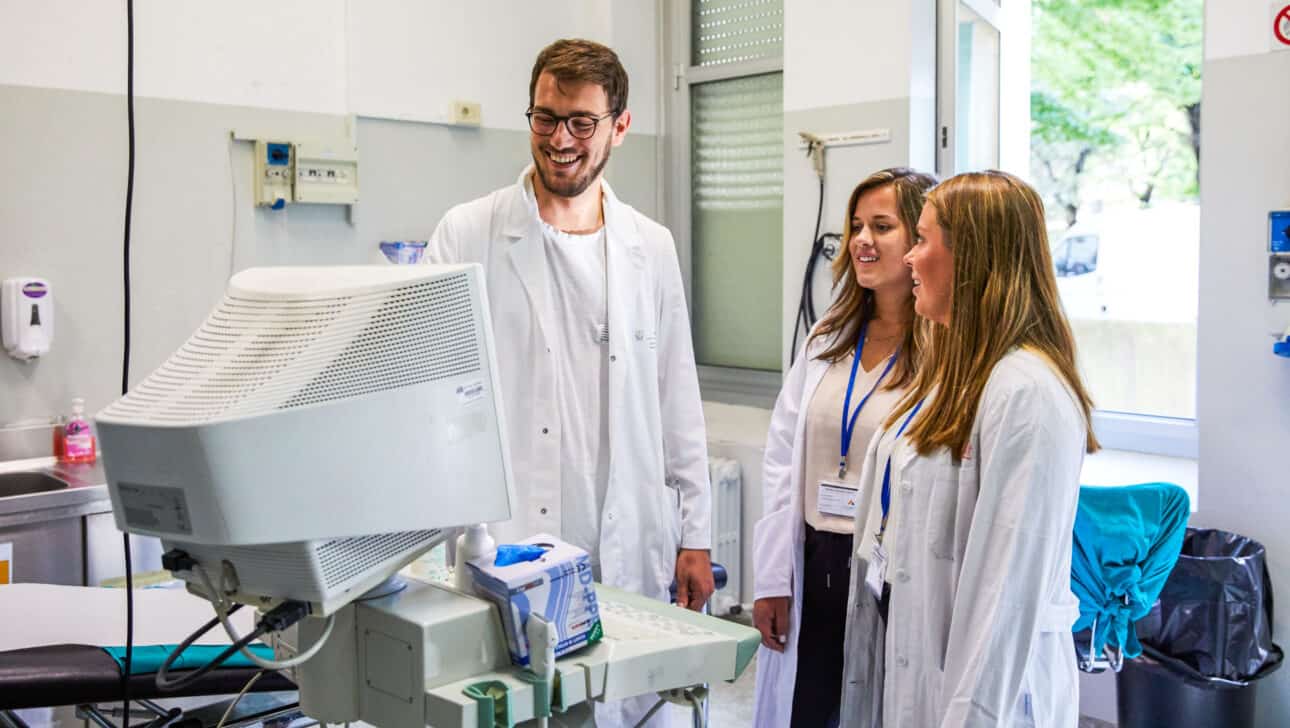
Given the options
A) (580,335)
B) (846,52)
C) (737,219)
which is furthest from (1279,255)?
(737,219)

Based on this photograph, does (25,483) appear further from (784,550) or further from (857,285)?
(857,285)

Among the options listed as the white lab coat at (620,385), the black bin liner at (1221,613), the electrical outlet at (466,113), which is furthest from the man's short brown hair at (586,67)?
the electrical outlet at (466,113)

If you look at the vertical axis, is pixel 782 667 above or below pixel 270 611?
below

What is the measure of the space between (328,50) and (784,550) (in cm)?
234

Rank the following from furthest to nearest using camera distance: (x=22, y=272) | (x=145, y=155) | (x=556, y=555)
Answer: (x=145, y=155) → (x=22, y=272) → (x=556, y=555)

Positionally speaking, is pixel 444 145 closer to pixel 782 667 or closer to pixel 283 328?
pixel 782 667

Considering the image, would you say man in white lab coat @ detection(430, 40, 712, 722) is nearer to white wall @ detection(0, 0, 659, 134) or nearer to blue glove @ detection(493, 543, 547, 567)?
blue glove @ detection(493, 543, 547, 567)

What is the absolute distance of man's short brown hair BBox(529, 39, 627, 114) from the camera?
1.91 m

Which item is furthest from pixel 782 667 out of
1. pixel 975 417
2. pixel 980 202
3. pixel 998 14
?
pixel 998 14

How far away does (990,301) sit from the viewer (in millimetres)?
1528

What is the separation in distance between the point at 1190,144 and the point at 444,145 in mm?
3763

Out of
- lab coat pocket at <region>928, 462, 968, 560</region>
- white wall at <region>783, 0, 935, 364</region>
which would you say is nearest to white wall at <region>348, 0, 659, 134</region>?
white wall at <region>783, 0, 935, 364</region>

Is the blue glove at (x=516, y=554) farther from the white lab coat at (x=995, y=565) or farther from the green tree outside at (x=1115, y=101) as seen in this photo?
the green tree outside at (x=1115, y=101)

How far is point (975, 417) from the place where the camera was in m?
1.49
